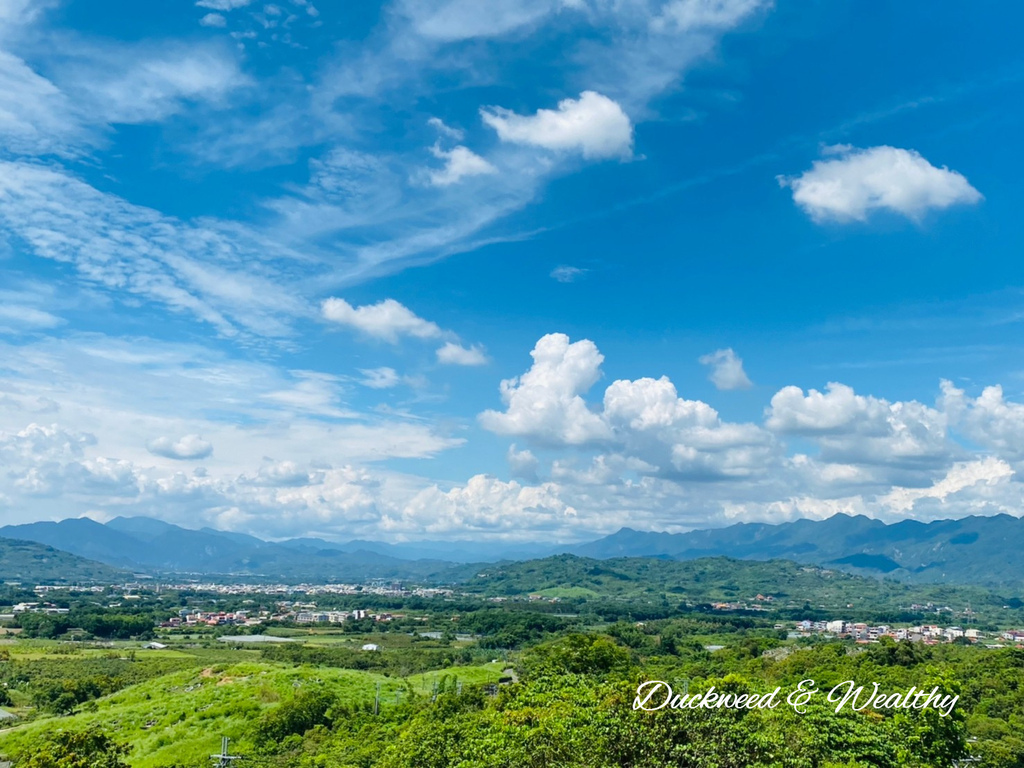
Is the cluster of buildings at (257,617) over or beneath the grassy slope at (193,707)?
beneath

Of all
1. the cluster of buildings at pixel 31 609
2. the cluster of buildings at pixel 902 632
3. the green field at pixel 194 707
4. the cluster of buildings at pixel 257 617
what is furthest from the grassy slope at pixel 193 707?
the cluster of buildings at pixel 31 609

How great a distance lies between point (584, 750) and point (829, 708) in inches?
460

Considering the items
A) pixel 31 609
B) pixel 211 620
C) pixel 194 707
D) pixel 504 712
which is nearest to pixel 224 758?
pixel 504 712

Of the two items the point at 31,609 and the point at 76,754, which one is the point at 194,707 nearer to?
the point at 76,754

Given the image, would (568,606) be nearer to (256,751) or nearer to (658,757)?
(256,751)

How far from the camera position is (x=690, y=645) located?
335 feet

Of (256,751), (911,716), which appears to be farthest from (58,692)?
(911,716)

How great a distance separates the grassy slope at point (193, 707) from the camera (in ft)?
145

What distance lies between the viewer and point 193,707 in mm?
49281

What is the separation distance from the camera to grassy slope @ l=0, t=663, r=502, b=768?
1737 inches

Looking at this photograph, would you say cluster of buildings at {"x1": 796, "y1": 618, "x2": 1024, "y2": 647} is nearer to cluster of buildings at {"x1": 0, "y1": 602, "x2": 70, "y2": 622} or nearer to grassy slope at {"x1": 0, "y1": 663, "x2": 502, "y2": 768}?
grassy slope at {"x1": 0, "y1": 663, "x2": 502, "y2": 768}

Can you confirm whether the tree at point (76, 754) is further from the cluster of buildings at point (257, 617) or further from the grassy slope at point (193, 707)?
the cluster of buildings at point (257, 617)

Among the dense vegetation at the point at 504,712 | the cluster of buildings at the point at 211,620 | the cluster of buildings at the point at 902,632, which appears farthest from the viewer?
the cluster of buildings at the point at 211,620

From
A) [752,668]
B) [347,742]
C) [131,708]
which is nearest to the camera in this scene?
[347,742]
